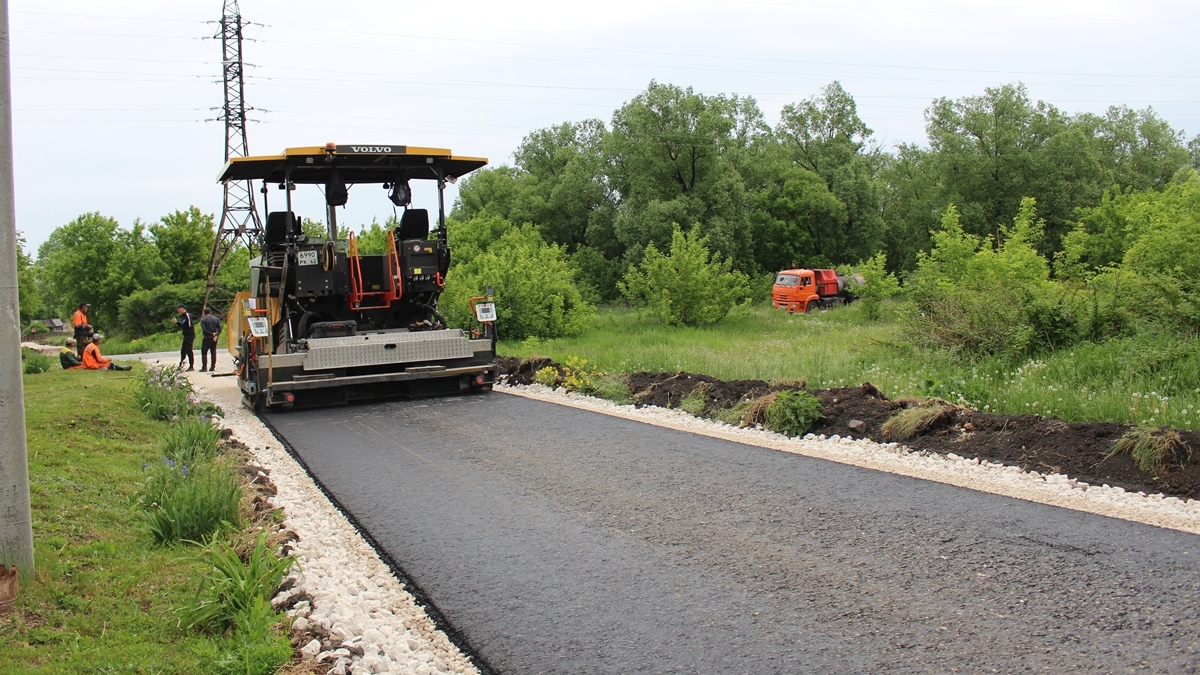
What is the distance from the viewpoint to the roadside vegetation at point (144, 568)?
428 cm

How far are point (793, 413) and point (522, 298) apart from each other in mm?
15444

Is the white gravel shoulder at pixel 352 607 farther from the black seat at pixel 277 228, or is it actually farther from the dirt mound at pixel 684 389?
the black seat at pixel 277 228

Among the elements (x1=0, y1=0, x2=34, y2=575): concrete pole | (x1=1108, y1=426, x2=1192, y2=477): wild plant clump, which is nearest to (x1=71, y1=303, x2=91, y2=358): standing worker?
(x1=0, y1=0, x2=34, y2=575): concrete pole

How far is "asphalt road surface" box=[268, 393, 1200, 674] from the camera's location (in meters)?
4.22

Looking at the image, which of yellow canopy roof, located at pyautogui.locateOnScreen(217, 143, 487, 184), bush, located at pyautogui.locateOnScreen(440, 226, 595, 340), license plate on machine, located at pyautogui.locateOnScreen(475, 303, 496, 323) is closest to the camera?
yellow canopy roof, located at pyautogui.locateOnScreen(217, 143, 487, 184)

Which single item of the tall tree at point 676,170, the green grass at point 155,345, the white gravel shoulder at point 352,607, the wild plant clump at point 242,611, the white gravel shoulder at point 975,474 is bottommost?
the green grass at point 155,345

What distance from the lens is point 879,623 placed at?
450 centimetres

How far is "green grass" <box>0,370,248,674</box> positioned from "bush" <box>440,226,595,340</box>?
51.5ft

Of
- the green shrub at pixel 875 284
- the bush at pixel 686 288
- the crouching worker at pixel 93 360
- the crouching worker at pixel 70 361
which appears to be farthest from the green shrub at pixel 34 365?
the green shrub at pixel 875 284

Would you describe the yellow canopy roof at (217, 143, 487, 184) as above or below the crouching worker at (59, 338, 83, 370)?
above

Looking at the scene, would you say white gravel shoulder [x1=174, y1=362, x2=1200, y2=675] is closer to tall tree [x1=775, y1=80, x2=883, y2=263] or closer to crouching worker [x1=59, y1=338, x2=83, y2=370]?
crouching worker [x1=59, y1=338, x2=83, y2=370]

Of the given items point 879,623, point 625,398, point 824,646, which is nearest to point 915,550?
point 879,623

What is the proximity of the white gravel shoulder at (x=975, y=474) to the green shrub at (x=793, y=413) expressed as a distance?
5.9 inches

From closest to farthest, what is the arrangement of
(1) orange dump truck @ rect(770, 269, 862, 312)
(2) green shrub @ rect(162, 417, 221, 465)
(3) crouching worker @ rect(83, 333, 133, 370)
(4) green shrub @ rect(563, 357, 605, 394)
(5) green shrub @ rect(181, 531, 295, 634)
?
1. (5) green shrub @ rect(181, 531, 295, 634)
2. (2) green shrub @ rect(162, 417, 221, 465)
3. (4) green shrub @ rect(563, 357, 605, 394)
4. (3) crouching worker @ rect(83, 333, 133, 370)
5. (1) orange dump truck @ rect(770, 269, 862, 312)
